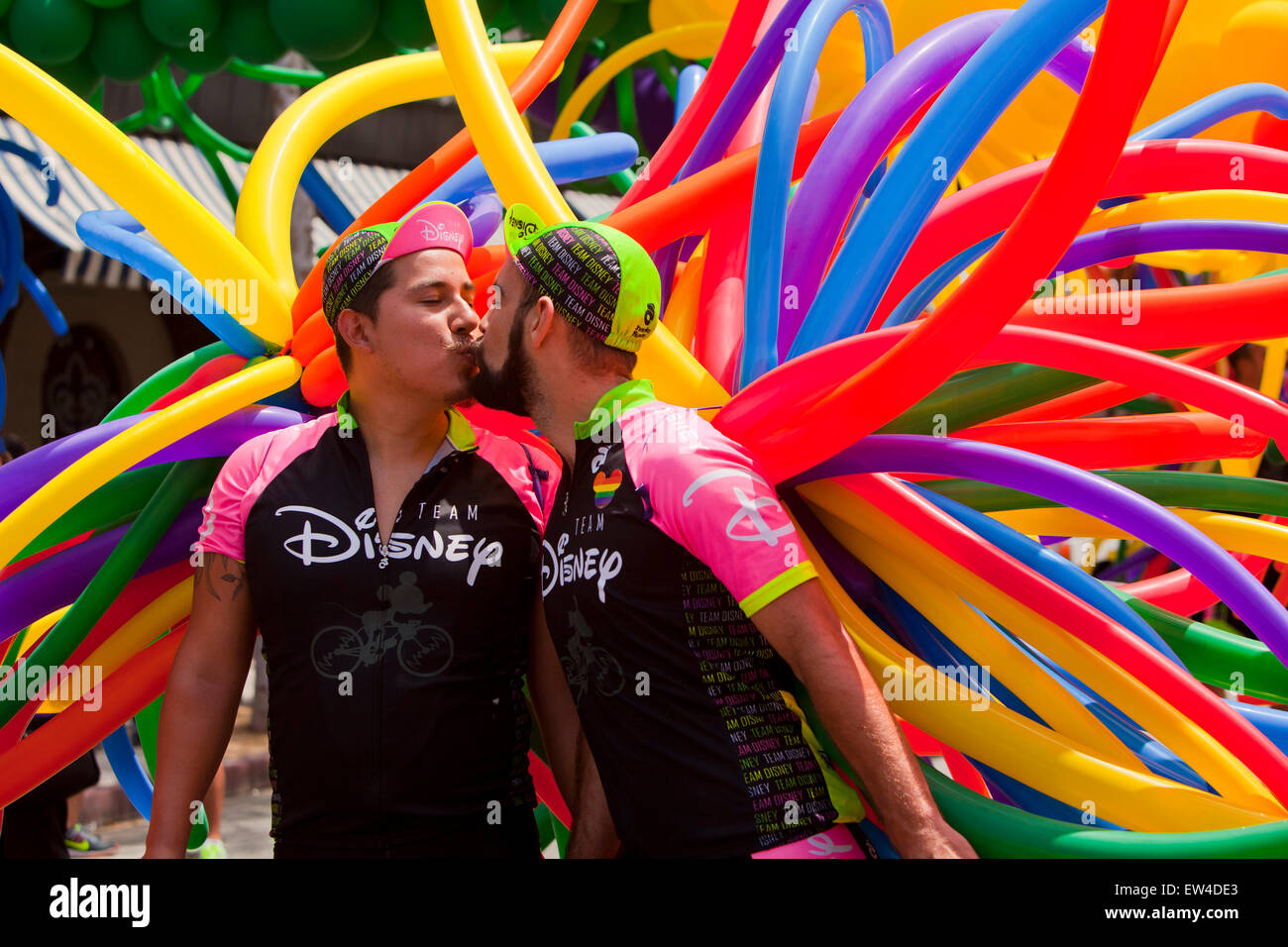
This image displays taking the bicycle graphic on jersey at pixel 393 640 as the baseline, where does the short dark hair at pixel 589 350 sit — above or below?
above

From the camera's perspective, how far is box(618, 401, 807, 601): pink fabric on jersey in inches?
67.9

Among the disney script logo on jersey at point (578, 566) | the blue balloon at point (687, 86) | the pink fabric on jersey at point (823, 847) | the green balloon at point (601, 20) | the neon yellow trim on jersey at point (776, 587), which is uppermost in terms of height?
the green balloon at point (601, 20)

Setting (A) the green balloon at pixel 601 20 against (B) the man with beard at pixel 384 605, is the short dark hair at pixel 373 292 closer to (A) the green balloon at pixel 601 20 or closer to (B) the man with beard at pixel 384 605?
(B) the man with beard at pixel 384 605

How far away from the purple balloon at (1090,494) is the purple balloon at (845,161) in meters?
0.34

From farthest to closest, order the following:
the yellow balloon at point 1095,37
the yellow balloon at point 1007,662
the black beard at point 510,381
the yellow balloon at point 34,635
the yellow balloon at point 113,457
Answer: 1. the yellow balloon at point 1095,37
2. the yellow balloon at point 34,635
3. the yellow balloon at point 113,457
4. the yellow balloon at point 1007,662
5. the black beard at point 510,381

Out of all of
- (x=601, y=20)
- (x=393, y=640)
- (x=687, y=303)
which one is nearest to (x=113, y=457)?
(x=393, y=640)

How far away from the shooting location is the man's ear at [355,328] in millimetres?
2172

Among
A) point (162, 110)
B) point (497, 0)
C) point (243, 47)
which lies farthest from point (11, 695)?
point (162, 110)

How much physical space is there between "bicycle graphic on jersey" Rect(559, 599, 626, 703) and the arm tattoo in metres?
0.63

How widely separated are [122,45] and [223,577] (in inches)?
123

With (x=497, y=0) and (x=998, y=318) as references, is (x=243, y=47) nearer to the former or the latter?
(x=497, y=0)

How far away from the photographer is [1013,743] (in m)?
2.00

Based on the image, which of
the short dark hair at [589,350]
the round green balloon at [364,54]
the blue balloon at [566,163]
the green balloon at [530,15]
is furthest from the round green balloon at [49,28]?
the short dark hair at [589,350]

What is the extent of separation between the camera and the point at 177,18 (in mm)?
4305
